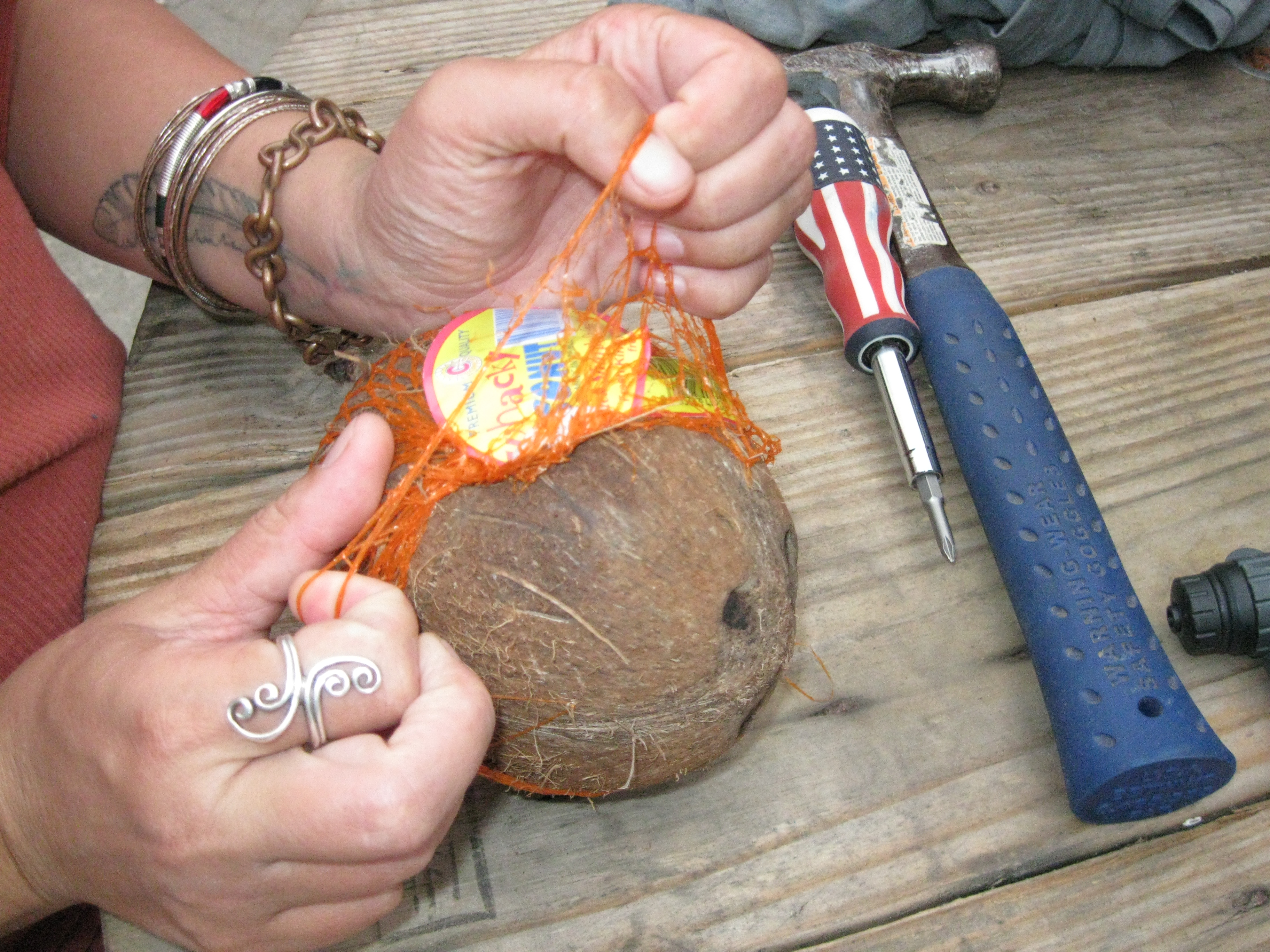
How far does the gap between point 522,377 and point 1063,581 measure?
494mm

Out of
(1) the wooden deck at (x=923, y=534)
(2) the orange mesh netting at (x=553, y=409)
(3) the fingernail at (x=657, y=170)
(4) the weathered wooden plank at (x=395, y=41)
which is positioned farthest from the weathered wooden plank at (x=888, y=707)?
(4) the weathered wooden plank at (x=395, y=41)

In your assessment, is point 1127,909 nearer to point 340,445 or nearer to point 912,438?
point 912,438

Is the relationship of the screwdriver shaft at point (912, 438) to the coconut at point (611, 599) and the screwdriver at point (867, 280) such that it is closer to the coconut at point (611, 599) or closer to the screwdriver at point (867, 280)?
the screwdriver at point (867, 280)

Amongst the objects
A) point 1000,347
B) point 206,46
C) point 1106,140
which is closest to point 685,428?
point 1000,347

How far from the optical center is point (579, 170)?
0.85m

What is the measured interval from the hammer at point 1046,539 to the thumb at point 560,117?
14.8 inches

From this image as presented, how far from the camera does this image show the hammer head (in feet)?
3.71

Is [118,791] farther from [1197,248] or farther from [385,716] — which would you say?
[1197,248]

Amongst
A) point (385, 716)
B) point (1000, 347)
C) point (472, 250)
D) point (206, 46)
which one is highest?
point (206, 46)

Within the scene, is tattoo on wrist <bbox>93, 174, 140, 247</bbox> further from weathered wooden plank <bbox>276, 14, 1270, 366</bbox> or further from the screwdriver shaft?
the screwdriver shaft

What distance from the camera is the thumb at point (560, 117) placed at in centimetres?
69

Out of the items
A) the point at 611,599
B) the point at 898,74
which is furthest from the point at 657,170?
the point at 898,74

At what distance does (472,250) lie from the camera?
0.85 m

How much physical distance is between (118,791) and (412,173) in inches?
19.8
